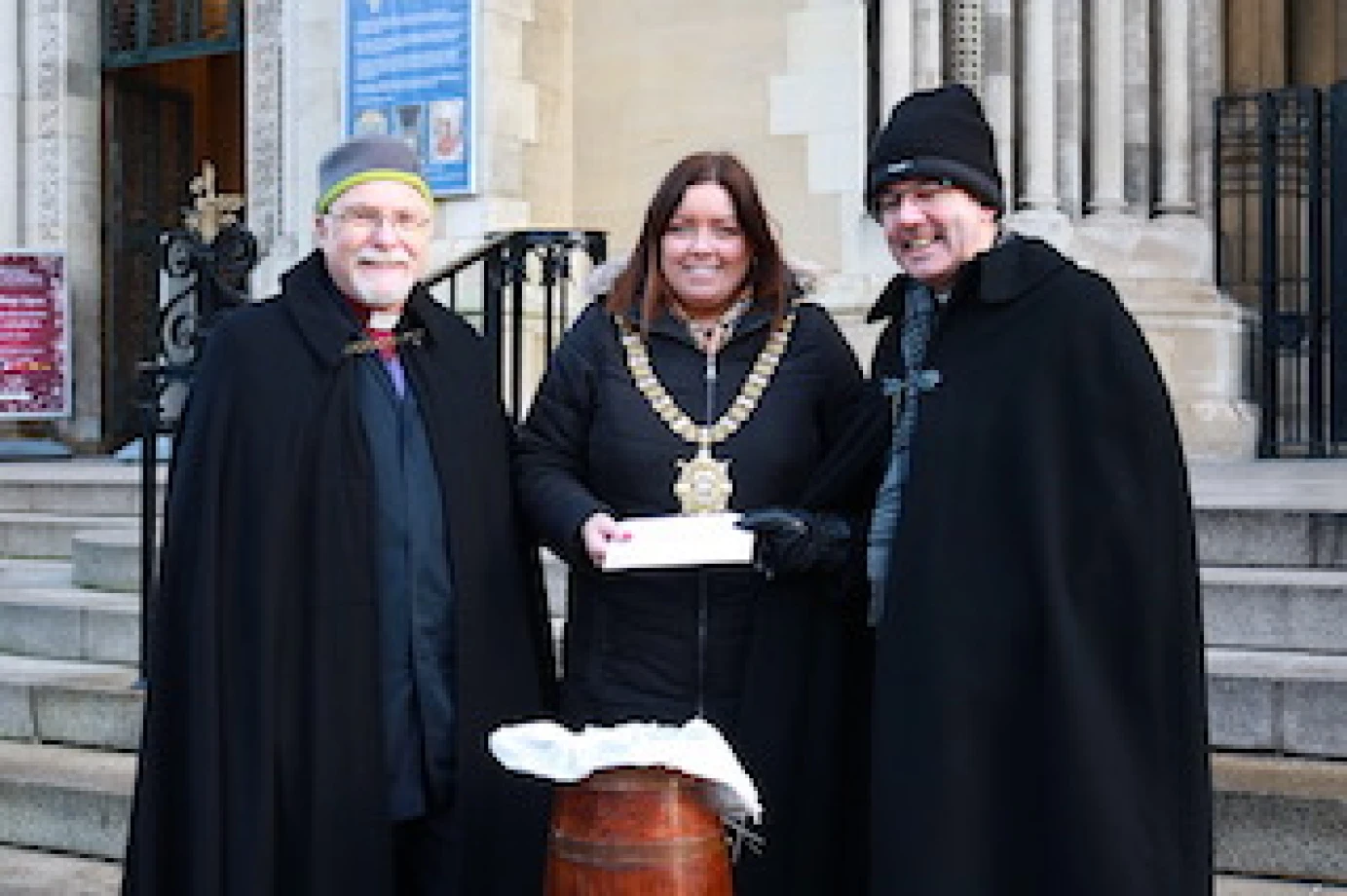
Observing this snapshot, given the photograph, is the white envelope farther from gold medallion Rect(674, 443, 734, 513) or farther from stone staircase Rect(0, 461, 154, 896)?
stone staircase Rect(0, 461, 154, 896)

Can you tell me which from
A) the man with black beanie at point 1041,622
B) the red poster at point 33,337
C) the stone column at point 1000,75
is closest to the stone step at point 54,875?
the man with black beanie at point 1041,622

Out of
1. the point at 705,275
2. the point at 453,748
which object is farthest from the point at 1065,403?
the point at 453,748

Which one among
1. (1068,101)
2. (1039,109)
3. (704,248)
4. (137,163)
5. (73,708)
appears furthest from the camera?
(137,163)

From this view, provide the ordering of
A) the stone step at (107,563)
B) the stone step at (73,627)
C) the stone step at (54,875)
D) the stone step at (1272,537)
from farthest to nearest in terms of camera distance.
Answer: the stone step at (107,563) → the stone step at (73,627) → the stone step at (1272,537) → the stone step at (54,875)

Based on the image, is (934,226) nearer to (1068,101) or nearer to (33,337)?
(1068,101)

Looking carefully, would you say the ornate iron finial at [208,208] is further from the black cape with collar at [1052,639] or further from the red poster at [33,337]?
the black cape with collar at [1052,639]

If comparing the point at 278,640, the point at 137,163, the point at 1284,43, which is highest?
the point at 1284,43

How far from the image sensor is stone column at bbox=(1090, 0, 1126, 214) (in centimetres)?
930

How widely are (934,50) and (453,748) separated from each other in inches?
260

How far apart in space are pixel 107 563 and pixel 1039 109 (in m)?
5.30

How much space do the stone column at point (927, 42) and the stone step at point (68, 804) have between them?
563 centimetres

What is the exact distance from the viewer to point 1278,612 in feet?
16.6

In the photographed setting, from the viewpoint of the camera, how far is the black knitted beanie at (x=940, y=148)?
120 inches

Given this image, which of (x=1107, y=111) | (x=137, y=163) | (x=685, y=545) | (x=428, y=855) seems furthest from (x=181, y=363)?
(x=137, y=163)
